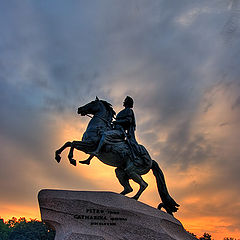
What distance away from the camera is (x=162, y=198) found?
29.1 feet

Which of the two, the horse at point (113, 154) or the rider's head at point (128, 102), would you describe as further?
the rider's head at point (128, 102)

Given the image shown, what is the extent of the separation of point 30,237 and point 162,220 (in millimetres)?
29422

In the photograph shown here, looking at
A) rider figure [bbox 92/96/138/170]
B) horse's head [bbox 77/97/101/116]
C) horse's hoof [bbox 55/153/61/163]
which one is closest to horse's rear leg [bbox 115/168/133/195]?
rider figure [bbox 92/96/138/170]

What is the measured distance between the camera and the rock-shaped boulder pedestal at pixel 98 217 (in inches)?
255

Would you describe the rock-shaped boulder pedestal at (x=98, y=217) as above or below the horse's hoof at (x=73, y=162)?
below

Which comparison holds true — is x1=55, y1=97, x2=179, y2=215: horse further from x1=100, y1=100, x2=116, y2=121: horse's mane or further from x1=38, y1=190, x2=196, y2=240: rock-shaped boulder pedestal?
x1=38, y1=190, x2=196, y2=240: rock-shaped boulder pedestal

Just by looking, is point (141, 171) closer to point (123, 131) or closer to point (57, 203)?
point (123, 131)

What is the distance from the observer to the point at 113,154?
26.9 ft

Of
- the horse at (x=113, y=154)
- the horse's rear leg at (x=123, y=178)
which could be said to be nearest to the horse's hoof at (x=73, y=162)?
the horse at (x=113, y=154)

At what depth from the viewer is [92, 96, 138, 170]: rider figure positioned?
8.05m

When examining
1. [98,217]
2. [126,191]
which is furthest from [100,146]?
[98,217]

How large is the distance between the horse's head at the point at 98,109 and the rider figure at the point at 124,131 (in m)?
0.31

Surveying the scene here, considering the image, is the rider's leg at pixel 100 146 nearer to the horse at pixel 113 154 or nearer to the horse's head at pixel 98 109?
the horse at pixel 113 154

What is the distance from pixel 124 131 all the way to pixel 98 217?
2.87m
